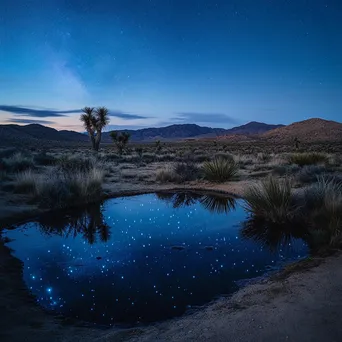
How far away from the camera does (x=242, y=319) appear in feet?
11.7

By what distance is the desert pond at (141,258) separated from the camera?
173 inches

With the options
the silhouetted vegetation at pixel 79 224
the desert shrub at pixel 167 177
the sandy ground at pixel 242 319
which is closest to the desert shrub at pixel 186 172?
the desert shrub at pixel 167 177

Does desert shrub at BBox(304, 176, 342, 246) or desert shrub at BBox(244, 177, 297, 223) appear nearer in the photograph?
desert shrub at BBox(304, 176, 342, 246)

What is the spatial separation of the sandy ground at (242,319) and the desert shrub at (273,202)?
324 centimetres

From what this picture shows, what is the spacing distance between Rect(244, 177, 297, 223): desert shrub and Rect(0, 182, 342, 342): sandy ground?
3.24m

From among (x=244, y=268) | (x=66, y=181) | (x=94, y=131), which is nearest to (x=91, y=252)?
(x=244, y=268)

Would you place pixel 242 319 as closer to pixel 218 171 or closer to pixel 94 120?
pixel 218 171

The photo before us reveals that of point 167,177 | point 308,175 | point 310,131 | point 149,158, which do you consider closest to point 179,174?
point 167,177

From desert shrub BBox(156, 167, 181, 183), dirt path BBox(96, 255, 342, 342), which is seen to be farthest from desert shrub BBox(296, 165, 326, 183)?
dirt path BBox(96, 255, 342, 342)

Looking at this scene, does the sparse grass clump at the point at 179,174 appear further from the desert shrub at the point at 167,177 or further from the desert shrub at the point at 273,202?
the desert shrub at the point at 273,202

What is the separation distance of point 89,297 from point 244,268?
2796mm

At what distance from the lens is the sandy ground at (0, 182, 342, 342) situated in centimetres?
327

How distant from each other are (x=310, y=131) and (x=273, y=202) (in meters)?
114

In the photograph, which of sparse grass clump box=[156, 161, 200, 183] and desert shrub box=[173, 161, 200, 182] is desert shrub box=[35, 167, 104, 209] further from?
desert shrub box=[173, 161, 200, 182]
